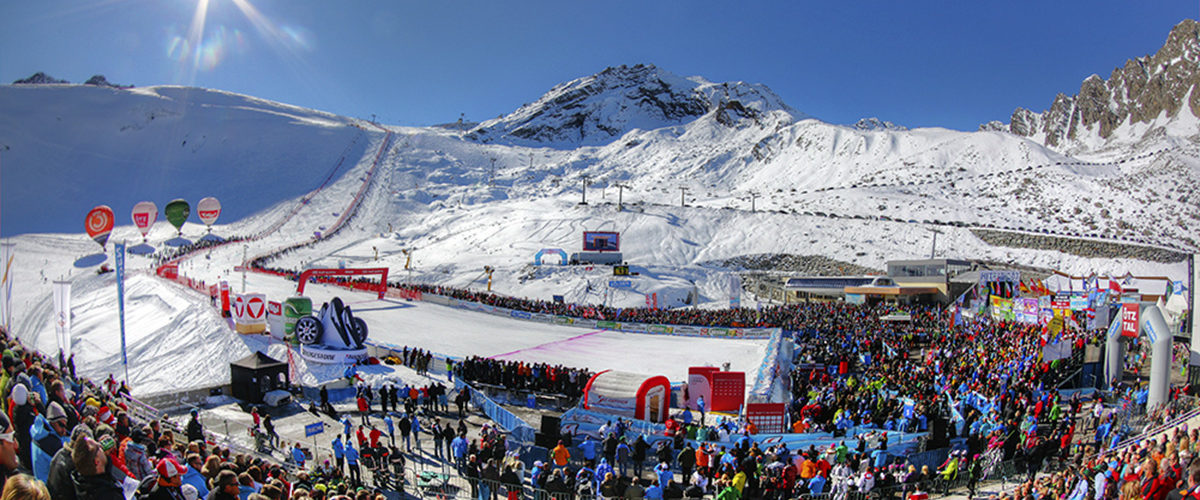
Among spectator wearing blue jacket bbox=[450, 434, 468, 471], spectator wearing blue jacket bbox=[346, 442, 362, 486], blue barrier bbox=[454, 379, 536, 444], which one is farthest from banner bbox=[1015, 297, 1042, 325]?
spectator wearing blue jacket bbox=[346, 442, 362, 486]

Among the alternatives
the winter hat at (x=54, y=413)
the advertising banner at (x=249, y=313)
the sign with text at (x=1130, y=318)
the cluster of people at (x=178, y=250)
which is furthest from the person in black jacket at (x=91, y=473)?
the cluster of people at (x=178, y=250)

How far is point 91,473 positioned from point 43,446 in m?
1.59

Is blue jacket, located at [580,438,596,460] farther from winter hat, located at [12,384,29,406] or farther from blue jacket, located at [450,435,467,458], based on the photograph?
winter hat, located at [12,384,29,406]

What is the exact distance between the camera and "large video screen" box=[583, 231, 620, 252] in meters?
56.0

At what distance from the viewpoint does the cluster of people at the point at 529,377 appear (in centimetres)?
1875

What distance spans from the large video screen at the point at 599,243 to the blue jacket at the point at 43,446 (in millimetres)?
50389

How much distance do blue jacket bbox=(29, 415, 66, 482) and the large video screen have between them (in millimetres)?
50389

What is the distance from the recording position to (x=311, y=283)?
136 feet

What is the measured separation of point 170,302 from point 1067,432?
1335 inches

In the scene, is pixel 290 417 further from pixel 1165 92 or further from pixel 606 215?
pixel 1165 92

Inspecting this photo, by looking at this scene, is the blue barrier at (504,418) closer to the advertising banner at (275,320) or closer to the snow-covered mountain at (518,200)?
the advertising banner at (275,320)

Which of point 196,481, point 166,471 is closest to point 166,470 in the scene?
point 166,471

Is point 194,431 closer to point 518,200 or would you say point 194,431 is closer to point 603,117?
point 518,200

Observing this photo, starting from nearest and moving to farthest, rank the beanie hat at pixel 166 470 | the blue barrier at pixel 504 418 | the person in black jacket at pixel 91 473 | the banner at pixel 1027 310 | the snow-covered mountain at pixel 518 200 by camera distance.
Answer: the person in black jacket at pixel 91 473 → the beanie hat at pixel 166 470 → the blue barrier at pixel 504 418 → the banner at pixel 1027 310 → the snow-covered mountain at pixel 518 200
